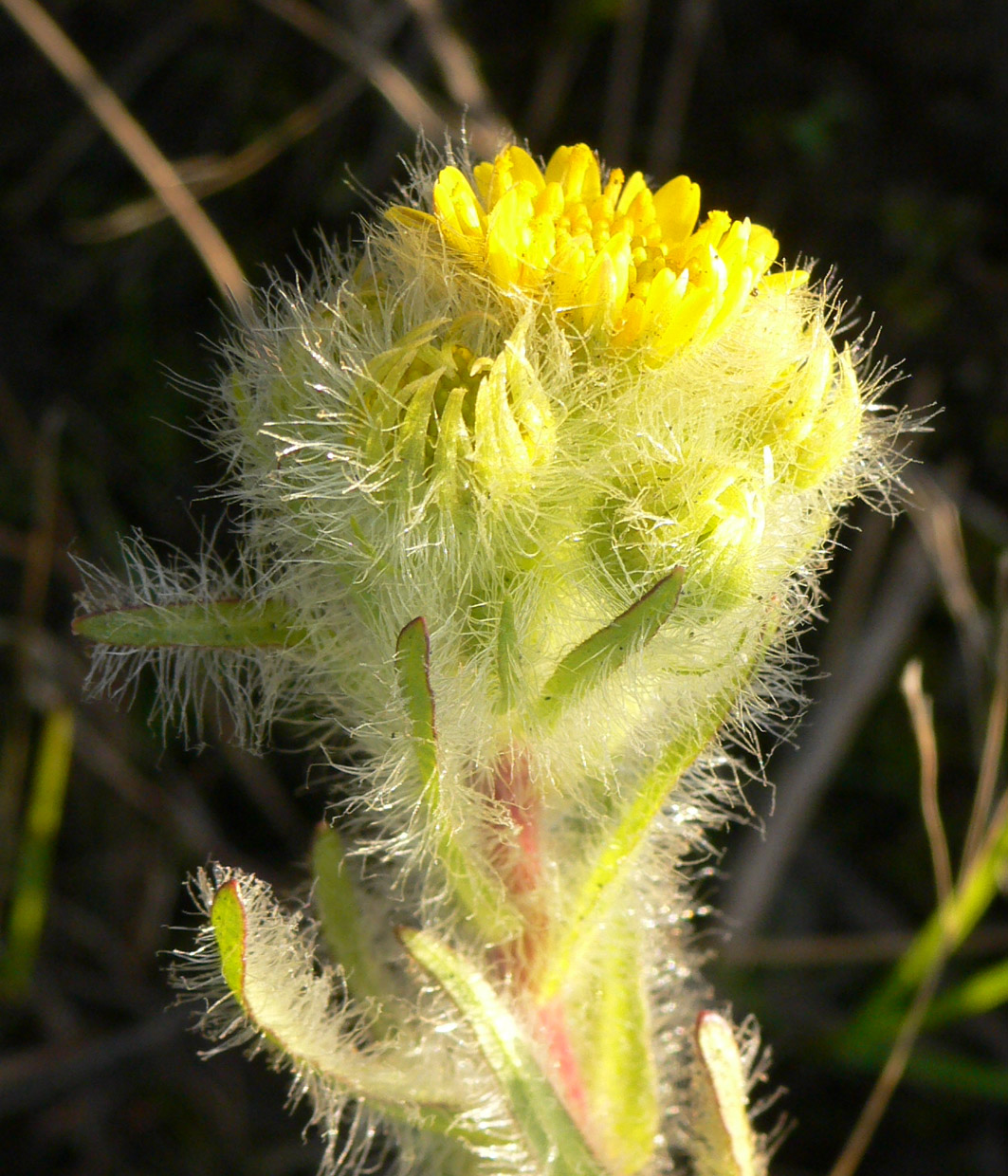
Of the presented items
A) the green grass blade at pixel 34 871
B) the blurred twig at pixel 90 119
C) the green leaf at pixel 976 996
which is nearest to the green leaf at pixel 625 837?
the green leaf at pixel 976 996

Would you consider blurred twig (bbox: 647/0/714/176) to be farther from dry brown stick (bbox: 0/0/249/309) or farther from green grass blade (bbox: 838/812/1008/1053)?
green grass blade (bbox: 838/812/1008/1053)

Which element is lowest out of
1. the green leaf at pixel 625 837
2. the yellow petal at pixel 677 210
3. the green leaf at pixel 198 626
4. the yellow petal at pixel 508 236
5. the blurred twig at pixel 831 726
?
the blurred twig at pixel 831 726

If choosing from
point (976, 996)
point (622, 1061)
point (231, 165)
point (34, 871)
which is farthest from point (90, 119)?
point (976, 996)

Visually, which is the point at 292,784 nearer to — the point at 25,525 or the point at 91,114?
the point at 25,525

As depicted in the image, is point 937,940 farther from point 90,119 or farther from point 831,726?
point 90,119

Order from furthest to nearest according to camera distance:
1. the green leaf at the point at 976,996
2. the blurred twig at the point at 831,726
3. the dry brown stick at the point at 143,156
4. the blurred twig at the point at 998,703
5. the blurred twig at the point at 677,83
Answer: the blurred twig at the point at 677,83
the blurred twig at the point at 831,726
the dry brown stick at the point at 143,156
the green leaf at the point at 976,996
the blurred twig at the point at 998,703

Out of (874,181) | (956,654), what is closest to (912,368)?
(874,181)

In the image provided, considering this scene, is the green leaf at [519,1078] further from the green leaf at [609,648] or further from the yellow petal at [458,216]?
the yellow petal at [458,216]
